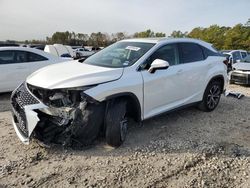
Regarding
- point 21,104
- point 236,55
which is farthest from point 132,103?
point 236,55

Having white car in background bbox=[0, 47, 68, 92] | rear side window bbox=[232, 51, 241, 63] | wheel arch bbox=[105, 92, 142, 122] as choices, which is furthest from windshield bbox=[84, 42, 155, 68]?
rear side window bbox=[232, 51, 241, 63]

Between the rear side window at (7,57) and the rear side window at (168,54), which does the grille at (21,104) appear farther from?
the rear side window at (7,57)

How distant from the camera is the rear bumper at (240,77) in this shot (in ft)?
32.7

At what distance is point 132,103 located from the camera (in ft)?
14.3

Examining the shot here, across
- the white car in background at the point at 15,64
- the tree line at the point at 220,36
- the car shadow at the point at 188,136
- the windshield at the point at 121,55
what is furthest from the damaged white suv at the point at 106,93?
the tree line at the point at 220,36

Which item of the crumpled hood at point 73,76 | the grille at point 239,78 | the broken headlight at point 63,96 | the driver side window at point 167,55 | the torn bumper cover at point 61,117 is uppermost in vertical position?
the driver side window at point 167,55

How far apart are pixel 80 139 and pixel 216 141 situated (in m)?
2.33

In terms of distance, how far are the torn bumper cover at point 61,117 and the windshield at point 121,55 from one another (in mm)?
947

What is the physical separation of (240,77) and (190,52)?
5.50m

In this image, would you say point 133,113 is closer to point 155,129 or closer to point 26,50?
point 155,129

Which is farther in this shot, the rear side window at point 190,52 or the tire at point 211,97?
the tire at point 211,97

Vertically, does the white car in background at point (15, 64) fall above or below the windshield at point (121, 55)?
below

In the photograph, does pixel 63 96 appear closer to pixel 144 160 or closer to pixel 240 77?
pixel 144 160

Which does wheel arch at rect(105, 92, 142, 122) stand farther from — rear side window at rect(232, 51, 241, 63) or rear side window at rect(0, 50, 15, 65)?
rear side window at rect(232, 51, 241, 63)
